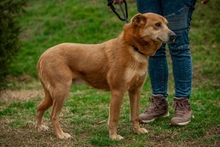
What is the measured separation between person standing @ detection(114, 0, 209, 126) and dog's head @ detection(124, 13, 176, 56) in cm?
43

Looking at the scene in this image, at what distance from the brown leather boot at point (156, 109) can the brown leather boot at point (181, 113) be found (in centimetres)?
29

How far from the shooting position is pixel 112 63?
4934mm

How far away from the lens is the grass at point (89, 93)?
491 centimetres

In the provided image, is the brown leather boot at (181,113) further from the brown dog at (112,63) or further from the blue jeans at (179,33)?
the brown dog at (112,63)

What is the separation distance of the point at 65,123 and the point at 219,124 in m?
2.18

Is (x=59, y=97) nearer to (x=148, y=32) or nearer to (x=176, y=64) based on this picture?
(x=148, y=32)

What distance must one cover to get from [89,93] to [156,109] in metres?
2.87

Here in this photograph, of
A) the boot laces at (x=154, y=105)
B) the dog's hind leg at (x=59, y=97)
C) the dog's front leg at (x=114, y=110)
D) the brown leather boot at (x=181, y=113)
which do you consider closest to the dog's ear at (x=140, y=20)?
the dog's front leg at (x=114, y=110)

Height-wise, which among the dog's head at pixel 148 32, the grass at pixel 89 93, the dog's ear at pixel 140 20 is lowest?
the grass at pixel 89 93

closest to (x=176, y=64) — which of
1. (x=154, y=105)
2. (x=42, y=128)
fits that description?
(x=154, y=105)

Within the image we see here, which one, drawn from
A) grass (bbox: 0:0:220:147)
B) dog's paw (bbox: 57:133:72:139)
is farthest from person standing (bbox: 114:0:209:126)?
dog's paw (bbox: 57:133:72:139)

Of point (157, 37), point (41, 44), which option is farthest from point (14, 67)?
point (157, 37)

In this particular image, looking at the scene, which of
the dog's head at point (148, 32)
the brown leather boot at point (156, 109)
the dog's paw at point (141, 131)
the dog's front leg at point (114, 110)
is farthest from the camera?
the brown leather boot at point (156, 109)

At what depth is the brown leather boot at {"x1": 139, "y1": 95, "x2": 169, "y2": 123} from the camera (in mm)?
5664
